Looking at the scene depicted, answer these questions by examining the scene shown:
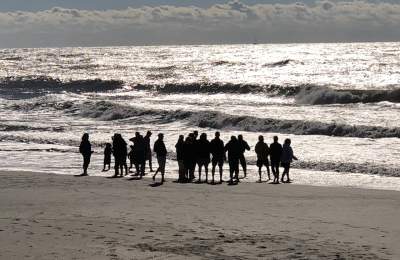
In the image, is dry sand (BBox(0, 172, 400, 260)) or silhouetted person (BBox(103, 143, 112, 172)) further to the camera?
silhouetted person (BBox(103, 143, 112, 172))

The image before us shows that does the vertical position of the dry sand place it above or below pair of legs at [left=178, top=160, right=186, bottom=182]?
below

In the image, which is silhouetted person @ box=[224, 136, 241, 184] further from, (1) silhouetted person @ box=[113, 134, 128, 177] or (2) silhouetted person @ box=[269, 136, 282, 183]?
(1) silhouetted person @ box=[113, 134, 128, 177]

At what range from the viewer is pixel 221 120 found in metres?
38.5

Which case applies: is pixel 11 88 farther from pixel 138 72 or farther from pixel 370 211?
pixel 370 211

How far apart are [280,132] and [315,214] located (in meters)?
21.4

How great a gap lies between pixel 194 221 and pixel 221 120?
1041 inches

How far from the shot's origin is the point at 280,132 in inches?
1353

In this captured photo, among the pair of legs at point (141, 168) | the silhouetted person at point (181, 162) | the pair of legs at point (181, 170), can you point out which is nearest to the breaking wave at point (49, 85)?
the pair of legs at point (141, 168)

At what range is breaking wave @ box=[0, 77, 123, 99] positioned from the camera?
74.8 meters

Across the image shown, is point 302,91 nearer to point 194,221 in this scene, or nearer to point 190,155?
point 190,155

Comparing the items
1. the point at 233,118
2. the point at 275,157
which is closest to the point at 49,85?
the point at 233,118

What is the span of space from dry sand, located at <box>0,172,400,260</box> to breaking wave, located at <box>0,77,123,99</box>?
57761 mm

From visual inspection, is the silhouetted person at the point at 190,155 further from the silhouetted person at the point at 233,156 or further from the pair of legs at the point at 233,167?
the pair of legs at the point at 233,167

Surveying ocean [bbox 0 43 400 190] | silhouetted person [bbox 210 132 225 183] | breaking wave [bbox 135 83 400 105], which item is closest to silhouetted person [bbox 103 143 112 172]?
ocean [bbox 0 43 400 190]
